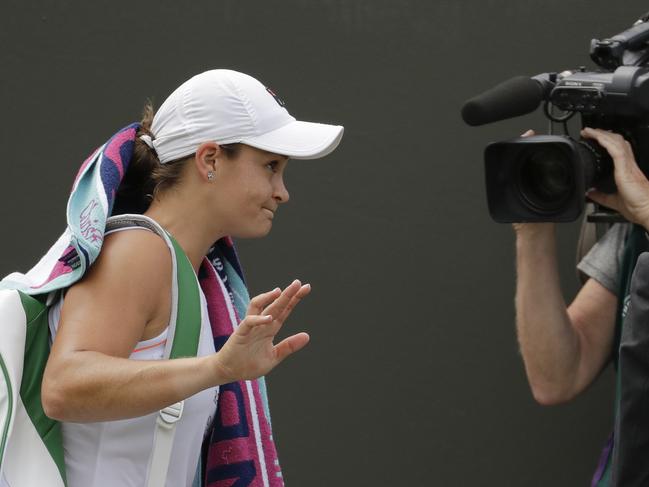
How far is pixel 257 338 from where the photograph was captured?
192cm

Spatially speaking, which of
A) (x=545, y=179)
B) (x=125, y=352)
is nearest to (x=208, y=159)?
(x=125, y=352)

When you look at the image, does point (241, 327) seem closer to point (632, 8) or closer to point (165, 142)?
point (165, 142)

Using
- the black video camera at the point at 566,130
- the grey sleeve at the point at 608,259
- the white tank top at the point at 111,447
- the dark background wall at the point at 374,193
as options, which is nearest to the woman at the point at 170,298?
the white tank top at the point at 111,447

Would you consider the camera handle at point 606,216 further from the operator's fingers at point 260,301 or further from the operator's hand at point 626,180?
the operator's fingers at point 260,301

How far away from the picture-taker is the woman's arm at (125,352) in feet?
6.29

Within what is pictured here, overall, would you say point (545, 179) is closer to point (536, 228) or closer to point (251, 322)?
point (536, 228)

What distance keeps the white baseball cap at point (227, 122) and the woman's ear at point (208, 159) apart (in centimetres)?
1

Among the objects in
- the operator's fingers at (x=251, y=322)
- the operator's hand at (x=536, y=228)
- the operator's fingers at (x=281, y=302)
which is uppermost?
the operator's hand at (x=536, y=228)

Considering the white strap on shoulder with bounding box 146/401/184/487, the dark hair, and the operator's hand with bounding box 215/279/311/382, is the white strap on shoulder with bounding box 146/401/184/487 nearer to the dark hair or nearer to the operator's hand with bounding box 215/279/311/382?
the operator's hand with bounding box 215/279/311/382

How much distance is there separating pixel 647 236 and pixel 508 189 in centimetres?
33

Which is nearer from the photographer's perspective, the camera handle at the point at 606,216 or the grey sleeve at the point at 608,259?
the camera handle at the point at 606,216

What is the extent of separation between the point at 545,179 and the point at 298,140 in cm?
71

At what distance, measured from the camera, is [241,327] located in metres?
1.89

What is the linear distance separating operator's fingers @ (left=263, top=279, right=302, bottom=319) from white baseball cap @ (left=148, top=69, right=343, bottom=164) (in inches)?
15.6
